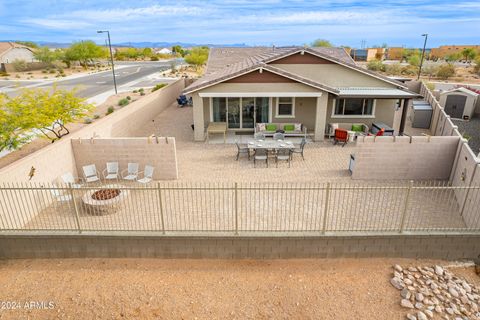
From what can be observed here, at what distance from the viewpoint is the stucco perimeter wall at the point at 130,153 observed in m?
12.5

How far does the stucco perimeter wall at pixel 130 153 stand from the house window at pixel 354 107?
10727 millimetres

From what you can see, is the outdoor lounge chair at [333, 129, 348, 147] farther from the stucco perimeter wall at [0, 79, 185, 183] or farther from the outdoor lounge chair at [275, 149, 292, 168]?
the stucco perimeter wall at [0, 79, 185, 183]

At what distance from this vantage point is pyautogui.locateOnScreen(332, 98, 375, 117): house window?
18.6m

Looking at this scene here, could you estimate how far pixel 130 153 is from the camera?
1270cm

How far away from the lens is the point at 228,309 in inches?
281

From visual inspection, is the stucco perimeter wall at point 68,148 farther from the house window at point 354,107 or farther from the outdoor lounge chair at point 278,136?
the house window at point 354,107

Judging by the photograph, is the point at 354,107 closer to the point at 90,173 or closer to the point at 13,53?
the point at 90,173

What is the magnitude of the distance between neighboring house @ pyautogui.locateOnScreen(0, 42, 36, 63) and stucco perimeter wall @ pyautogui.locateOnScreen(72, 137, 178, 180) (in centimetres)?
7539

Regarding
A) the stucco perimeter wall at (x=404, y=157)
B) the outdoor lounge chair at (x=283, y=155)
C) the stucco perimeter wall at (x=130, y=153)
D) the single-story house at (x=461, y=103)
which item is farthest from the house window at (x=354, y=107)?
the stucco perimeter wall at (x=130, y=153)

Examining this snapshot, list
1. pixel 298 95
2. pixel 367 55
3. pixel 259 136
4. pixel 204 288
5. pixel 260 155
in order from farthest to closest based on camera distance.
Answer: pixel 367 55 < pixel 259 136 < pixel 298 95 < pixel 260 155 < pixel 204 288

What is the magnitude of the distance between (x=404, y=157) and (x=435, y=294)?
245 inches

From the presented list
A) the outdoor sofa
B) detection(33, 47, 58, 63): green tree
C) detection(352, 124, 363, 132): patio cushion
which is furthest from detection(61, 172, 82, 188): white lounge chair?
detection(33, 47, 58, 63): green tree

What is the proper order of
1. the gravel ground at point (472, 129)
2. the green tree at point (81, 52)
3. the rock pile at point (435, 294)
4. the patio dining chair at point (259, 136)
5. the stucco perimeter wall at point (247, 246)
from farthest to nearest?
the green tree at point (81, 52) < the gravel ground at point (472, 129) < the patio dining chair at point (259, 136) < the stucco perimeter wall at point (247, 246) < the rock pile at point (435, 294)

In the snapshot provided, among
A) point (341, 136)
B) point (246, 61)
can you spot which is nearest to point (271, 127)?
point (341, 136)
